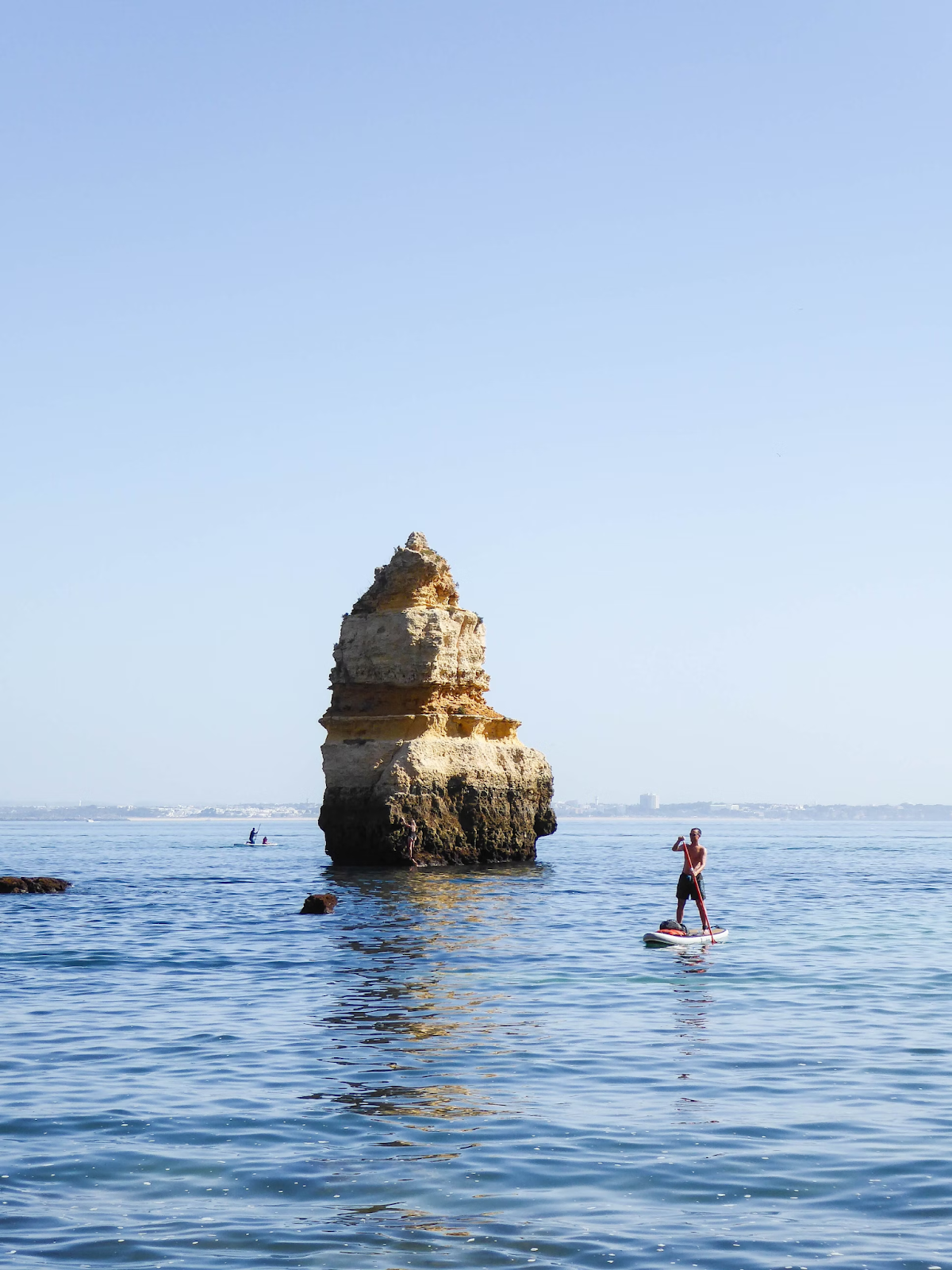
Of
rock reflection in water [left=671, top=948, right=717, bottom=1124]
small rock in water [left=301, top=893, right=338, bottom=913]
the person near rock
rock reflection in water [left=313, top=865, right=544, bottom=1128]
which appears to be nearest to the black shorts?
rock reflection in water [left=671, top=948, right=717, bottom=1124]

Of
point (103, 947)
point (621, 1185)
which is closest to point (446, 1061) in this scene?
point (621, 1185)

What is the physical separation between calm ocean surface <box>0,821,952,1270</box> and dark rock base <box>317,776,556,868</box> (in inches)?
688

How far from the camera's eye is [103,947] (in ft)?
82.3

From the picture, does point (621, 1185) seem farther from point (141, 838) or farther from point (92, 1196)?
point (141, 838)

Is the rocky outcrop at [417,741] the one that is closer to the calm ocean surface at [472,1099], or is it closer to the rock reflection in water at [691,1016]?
the calm ocean surface at [472,1099]

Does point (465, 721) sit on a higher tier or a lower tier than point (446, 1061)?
higher

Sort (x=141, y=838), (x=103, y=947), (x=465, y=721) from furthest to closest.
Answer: (x=141, y=838) < (x=465, y=721) < (x=103, y=947)

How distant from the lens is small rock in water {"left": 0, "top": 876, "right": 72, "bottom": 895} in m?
38.5

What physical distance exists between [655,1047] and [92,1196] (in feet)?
22.7

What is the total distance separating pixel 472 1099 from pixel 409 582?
3660 centimetres

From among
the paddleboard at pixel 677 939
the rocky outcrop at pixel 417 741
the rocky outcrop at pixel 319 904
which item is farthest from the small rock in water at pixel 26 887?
the paddleboard at pixel 677 939

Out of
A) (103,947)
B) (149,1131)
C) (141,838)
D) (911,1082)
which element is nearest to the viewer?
(149,1131)

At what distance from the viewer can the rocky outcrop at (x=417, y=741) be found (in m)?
45.8

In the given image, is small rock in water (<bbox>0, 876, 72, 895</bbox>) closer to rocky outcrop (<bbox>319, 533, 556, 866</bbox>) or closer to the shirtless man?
rocky outcrop (<bbox>319, 533, 556, 866</bbox>)
